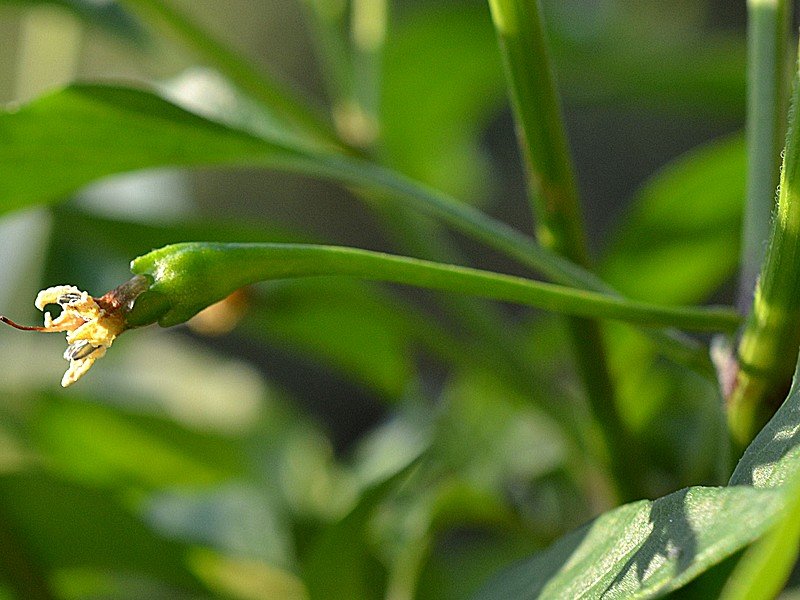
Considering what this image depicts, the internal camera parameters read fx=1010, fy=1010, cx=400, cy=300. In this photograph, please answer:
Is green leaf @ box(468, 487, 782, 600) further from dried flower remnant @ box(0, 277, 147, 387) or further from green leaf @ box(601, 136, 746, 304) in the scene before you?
green leaf @ box(601, 136, 746, 304)

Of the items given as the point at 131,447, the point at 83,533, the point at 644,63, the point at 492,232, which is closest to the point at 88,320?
the point at 492,232

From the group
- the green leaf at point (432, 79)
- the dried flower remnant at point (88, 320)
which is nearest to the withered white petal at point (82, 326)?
the dried flower remnant at point (88, 320)

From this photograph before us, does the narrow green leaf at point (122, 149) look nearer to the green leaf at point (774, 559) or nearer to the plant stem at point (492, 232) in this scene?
the plant stem at point (492, 232)

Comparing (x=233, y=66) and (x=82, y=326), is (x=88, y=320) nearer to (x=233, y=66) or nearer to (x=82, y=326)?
(x=82, y=326)

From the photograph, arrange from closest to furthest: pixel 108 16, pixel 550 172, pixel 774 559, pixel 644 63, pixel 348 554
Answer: pixel 774 559, pixel 550 172, pixel 348 554, pixel 108 16, pixel 644 63

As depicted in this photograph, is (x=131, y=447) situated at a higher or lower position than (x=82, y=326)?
lower

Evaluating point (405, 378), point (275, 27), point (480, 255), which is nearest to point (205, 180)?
point (275, 27)
